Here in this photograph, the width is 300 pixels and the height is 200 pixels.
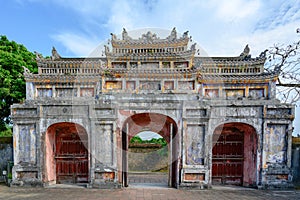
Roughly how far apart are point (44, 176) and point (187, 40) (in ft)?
31.7

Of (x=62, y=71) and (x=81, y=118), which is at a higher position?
(x=62, y=71)

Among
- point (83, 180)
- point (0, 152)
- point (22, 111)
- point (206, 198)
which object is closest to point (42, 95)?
point (22, 111)

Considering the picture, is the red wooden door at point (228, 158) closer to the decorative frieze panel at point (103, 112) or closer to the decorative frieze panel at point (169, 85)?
the decorative frieze panel at point (169, 85)

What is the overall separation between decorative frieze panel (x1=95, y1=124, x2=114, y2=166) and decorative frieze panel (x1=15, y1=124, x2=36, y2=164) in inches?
Answer: 111

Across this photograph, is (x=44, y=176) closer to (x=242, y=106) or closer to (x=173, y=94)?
(x=173, y=94)

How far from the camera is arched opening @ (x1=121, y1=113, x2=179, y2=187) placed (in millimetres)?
8883

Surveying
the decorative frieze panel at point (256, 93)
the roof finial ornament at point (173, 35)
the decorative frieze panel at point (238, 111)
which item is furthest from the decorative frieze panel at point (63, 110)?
the decorative frieze panel at point (256, 93)

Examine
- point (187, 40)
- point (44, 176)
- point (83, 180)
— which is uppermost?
point (187, 40)

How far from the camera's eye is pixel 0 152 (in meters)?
9.55

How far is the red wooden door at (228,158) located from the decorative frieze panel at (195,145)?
1.60 m

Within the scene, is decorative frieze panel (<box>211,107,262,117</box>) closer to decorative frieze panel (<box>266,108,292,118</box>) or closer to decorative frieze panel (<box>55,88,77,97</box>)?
decorative frieze panel (<box>266,108,292,118</box>)

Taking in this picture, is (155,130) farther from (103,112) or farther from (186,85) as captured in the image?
(103,112)

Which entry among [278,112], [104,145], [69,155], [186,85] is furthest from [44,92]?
[278,112]

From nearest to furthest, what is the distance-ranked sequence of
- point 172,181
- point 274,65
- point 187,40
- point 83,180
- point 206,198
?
point 206,198, point 274,65, point 172,181, point 83,180, point 187,40
